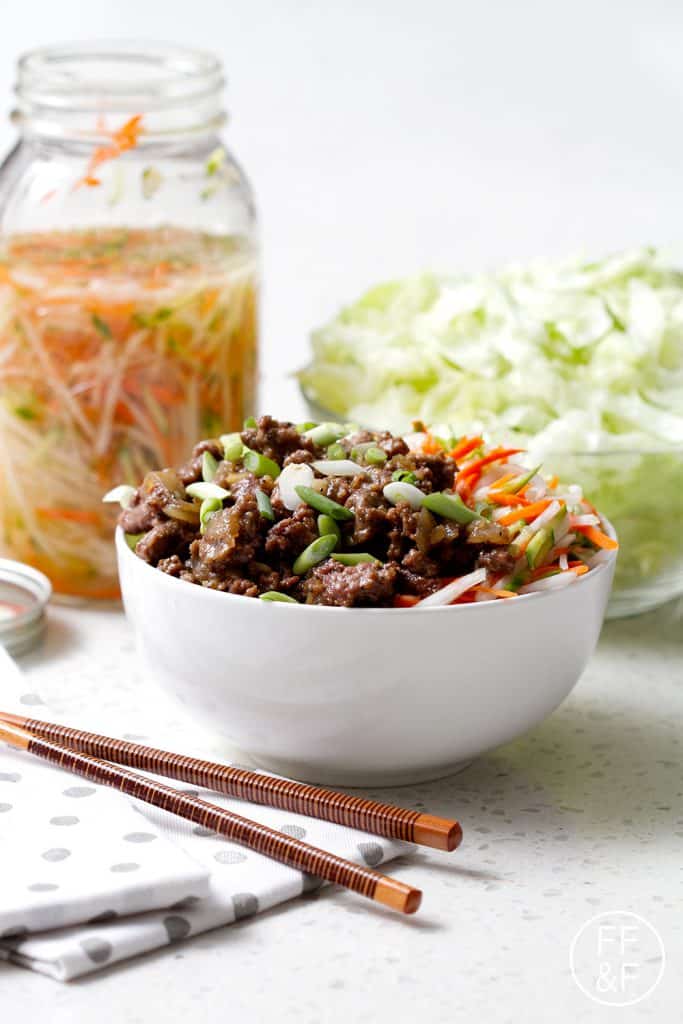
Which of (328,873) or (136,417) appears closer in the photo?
(328,873)

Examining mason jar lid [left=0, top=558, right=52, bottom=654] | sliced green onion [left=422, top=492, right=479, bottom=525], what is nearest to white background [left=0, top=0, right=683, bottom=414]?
mason jar lid [left=0, top=558, right=52, bottom=654]

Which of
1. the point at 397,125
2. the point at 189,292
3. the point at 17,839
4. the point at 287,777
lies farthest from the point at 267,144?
the point at 17,839

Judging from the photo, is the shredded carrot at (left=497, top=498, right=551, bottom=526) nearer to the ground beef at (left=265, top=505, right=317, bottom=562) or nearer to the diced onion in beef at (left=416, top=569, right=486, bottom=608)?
the diced onion in beef at (left=416, top=569, right=486, bottom=608)

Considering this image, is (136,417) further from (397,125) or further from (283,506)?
(397,125)

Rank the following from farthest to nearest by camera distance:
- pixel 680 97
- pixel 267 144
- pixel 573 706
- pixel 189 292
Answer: pixel 267 144, pixel 680 97, pixel 189 292, pixel 573 706

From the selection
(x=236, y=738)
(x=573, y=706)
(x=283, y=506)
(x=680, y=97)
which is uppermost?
(x=680, y=97)

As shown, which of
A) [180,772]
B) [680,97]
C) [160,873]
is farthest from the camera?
[680,97]

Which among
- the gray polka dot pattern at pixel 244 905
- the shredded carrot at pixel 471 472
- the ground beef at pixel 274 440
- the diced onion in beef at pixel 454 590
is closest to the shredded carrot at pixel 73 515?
the ground beef at pixel 274 440
